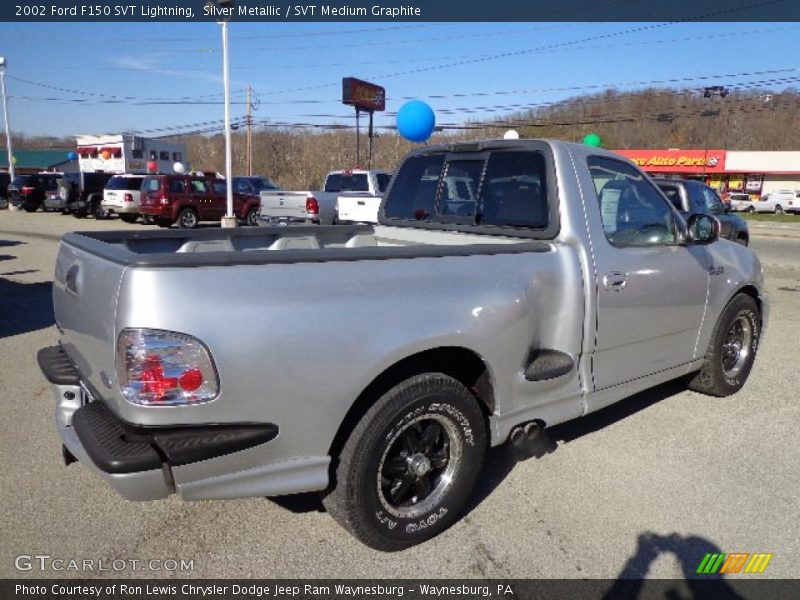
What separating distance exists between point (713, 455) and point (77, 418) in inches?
145

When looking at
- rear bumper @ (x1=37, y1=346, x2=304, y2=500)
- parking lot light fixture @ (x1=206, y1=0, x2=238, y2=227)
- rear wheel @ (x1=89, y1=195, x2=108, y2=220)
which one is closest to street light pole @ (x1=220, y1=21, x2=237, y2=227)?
parking lot light fixture @ (x1=206, y1=0, x2=238, y2=227)

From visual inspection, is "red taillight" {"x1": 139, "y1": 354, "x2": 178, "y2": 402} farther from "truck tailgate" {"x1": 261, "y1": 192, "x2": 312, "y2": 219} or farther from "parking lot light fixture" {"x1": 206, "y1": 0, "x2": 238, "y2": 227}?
"parking lot light fixture" {"x1": 206, "y1": 0, "x2": 238, "y2": 227}

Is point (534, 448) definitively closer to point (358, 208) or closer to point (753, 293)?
point (753, 293)

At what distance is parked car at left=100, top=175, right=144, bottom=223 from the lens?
20344 mm

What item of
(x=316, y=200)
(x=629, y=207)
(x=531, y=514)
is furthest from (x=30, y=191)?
(x=531, y=514)

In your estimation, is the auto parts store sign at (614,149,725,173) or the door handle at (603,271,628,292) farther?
the auto parts store sign at (614,149,725,173)

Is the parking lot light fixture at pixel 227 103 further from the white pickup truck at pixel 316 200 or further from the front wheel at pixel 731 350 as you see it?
the front wheel at pixel 731 350

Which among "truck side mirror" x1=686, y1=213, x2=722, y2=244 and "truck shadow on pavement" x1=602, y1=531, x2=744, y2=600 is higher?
"truck side mirror" x1=686, y1=213, x2=722, y2=244

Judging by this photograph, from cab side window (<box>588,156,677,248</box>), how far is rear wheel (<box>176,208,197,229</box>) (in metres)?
18.7

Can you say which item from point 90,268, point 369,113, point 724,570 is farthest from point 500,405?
point 369,113

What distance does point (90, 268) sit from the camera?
2.38 m

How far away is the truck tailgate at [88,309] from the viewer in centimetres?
214

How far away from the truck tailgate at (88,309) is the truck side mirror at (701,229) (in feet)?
11.4

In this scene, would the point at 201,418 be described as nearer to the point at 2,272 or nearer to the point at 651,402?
the point at 651,402
